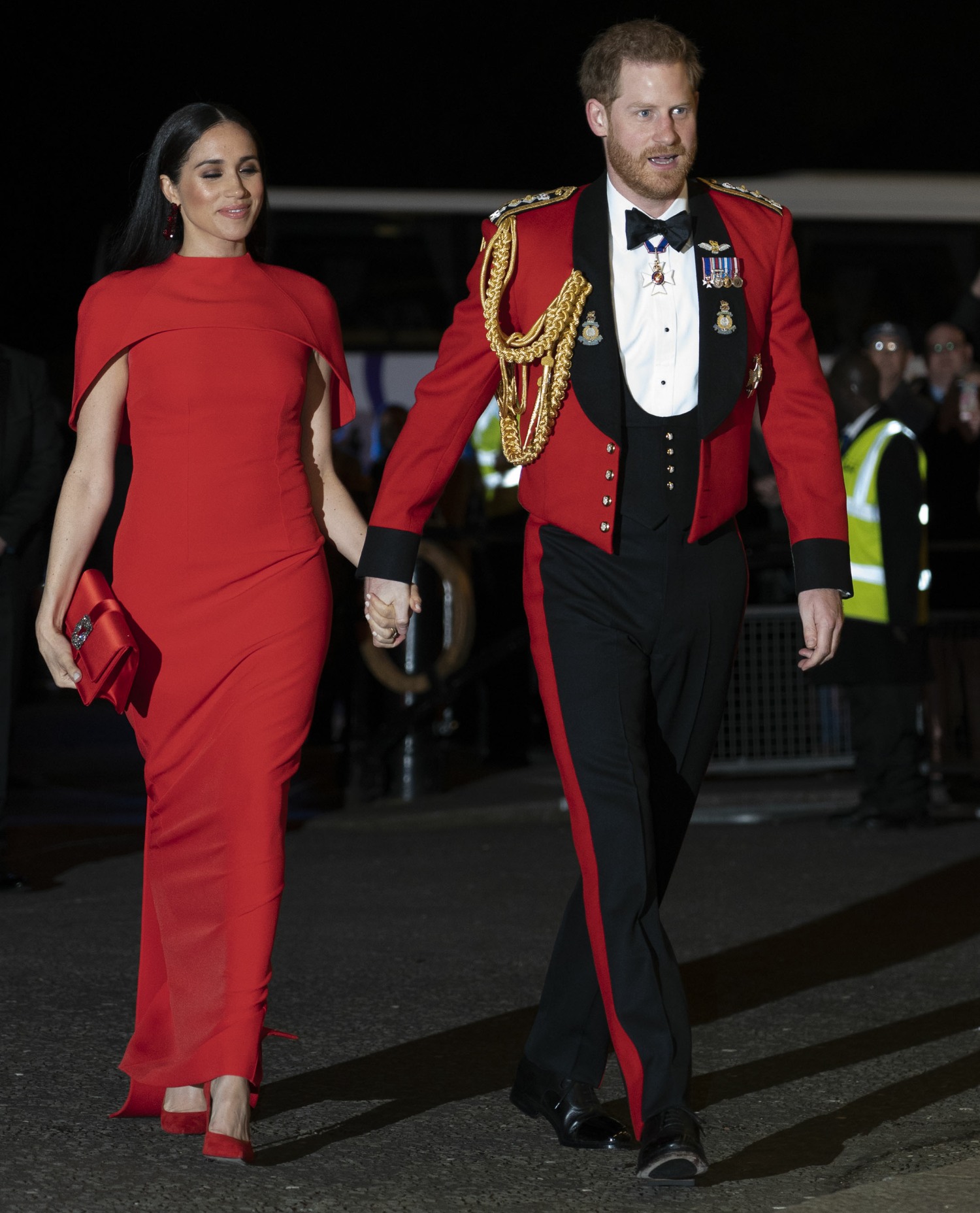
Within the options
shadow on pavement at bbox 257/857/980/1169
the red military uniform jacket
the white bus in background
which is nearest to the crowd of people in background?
shadow on pavement at bbox 257/857/980/1169

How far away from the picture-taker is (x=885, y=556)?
29.5ft

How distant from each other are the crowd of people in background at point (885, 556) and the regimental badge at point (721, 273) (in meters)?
4.35

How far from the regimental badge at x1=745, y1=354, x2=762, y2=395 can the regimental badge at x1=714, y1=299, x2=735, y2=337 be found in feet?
0.33

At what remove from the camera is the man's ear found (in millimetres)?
4094

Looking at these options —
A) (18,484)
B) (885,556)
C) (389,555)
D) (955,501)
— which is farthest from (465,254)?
(389,555)

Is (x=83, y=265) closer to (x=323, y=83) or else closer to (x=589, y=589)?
(x=323, y=83)

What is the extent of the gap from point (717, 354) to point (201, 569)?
3.87ft

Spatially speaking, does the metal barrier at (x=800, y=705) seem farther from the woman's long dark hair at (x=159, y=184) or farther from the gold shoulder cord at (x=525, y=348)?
the gold shoulder cord at (x=525, y=348)

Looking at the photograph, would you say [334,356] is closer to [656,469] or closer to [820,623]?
[656,469]

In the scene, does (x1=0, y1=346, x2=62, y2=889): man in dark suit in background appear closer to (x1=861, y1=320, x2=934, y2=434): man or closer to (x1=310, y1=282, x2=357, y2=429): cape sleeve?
(x1=310, y1=282, x2=357, y2=429): cape sleeve

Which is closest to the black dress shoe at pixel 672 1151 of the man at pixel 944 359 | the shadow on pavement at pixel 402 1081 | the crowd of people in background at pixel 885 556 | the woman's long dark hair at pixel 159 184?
the shadow on pavement at pixel 402 1081

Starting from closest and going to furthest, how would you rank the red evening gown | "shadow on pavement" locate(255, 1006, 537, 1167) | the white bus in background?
1. the red evening gown
2. "shadow on pavement" locate(255, 1006, 537, 1167)
3. the white bus in background

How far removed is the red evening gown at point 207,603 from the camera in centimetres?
432

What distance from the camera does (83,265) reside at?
110 feet
